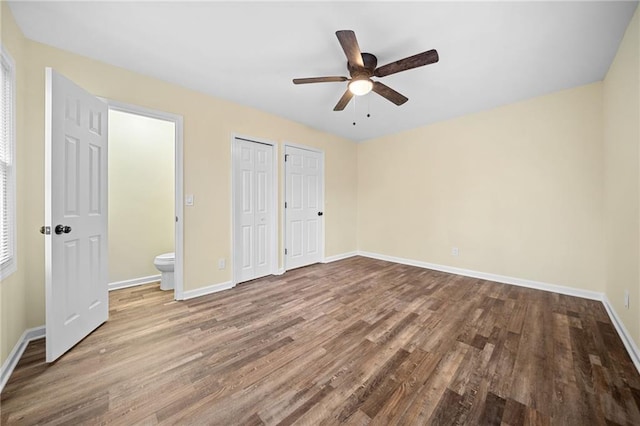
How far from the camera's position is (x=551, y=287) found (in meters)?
2.88

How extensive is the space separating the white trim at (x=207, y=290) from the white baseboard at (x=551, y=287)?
9.38ft

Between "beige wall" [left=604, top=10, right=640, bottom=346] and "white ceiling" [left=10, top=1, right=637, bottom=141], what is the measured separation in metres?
0.21

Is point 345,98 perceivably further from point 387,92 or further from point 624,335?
point 624,335

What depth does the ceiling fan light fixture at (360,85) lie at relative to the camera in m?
2.06

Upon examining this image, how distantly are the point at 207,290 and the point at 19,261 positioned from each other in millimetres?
1528

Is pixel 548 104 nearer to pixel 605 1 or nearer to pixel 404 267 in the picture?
pixel 605 1

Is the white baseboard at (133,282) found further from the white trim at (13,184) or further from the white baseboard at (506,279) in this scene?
the white baseboard at (506,279)

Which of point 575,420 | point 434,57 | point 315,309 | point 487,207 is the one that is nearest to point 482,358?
point 575,420

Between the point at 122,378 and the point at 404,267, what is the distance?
146 inches

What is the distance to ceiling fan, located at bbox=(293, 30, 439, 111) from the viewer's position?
1657 mm

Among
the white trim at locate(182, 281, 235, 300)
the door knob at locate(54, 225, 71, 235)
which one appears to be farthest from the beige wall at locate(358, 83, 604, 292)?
the door knob at locate(54, 225, 71, 235)

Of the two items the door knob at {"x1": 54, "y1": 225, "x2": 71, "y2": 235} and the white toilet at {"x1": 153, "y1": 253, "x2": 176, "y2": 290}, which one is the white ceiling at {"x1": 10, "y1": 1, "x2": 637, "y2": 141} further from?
the white toilet at {"x1": 153, "y1": 253, "x2": 176, "y2": 290}

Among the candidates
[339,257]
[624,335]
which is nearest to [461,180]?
[624,335]

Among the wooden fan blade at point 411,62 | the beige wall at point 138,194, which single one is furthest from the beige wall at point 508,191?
the beige wall at point 138,194
